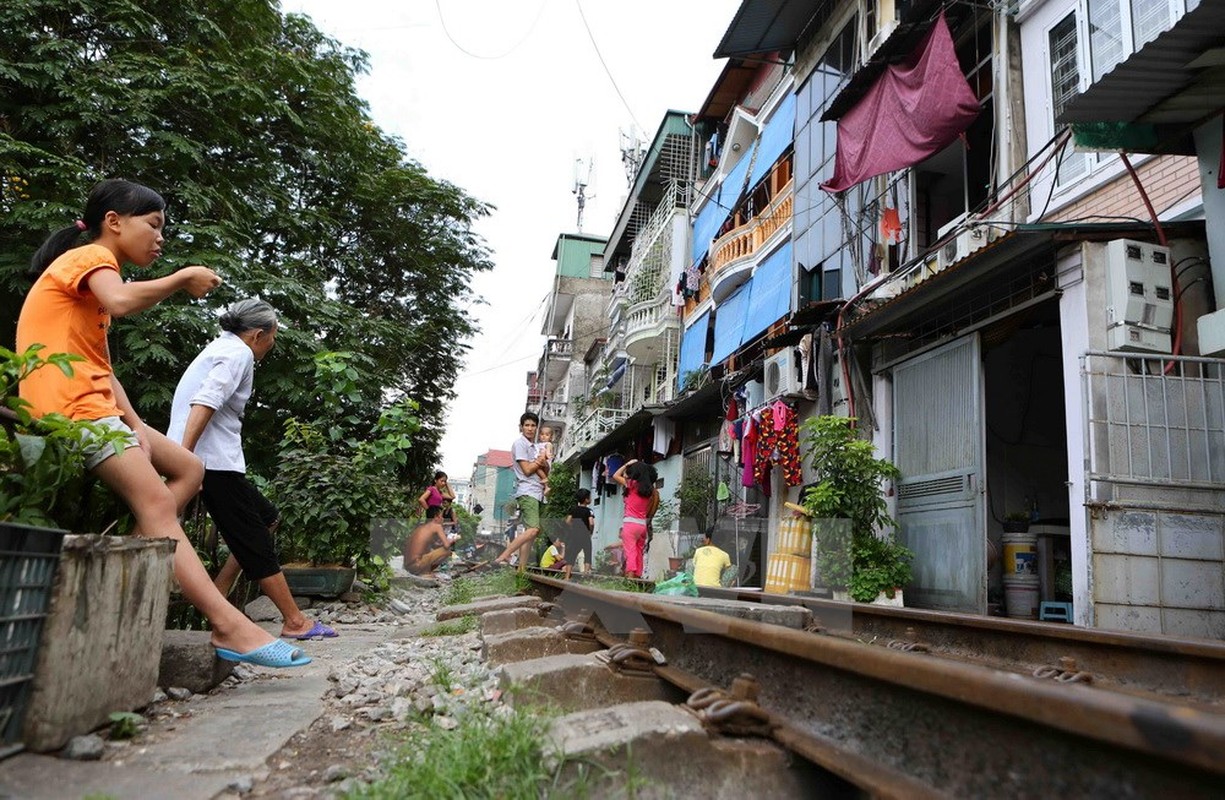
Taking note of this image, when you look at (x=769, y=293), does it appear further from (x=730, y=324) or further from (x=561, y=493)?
(x=561, y=493)

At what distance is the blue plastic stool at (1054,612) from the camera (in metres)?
7.50

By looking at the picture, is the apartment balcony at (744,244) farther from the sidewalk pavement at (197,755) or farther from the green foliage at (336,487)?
the sidewalk pavement at (197,755)

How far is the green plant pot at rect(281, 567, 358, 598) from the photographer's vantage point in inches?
263

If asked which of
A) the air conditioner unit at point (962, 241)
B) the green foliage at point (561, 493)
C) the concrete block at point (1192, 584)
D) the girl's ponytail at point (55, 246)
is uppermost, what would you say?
the air conditioner unit at point (962, 241)

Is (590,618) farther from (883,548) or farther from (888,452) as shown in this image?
(888,452)

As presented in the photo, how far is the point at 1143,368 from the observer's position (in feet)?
21.1

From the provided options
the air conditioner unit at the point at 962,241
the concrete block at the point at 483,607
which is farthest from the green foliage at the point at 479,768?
the air conditioner unit at the point at 962,241

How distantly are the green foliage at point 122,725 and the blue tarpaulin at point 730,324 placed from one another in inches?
531

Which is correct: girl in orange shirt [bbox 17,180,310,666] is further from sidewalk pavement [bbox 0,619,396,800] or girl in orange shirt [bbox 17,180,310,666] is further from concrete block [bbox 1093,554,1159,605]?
concrete block [bbox 1093,554,1159,605]

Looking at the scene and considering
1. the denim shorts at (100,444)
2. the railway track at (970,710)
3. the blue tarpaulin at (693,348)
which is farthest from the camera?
the blue tarpaulin at (693,348)

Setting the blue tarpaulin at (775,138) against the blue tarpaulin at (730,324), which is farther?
the blue tarpaulin at (730,324)

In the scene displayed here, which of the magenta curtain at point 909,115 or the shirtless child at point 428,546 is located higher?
the magenta curtain at point 909,115

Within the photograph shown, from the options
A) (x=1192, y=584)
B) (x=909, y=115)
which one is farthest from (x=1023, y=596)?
(x=909, y=115)

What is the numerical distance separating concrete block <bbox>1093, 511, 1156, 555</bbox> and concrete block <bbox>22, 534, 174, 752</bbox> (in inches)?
241
